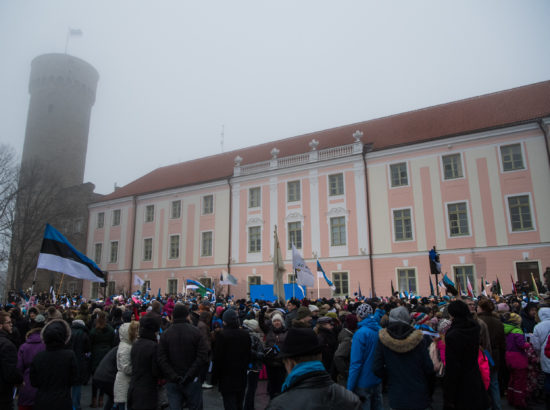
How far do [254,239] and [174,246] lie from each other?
7837 millimetres

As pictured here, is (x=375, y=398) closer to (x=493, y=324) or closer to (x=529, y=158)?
(x=493, y=324)

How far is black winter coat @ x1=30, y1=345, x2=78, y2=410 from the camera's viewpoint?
4566 millimetres

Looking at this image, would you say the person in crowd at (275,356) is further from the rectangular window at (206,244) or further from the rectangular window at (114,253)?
the rectangular window at (114,253)

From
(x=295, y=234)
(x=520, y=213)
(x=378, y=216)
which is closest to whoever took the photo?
(x=520, y=213)

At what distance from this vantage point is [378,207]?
2544 cm

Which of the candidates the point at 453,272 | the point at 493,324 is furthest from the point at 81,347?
the point at 453,272

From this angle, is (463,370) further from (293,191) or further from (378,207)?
(293,191)

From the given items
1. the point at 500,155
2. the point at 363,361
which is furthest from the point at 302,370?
the point at 500,155

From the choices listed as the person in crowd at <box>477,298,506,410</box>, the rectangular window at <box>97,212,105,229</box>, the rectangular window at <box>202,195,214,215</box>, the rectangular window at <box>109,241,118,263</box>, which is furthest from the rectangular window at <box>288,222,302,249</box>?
the person in crowd at <box>477,298,506,410</box>

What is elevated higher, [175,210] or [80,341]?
→ [175,210]

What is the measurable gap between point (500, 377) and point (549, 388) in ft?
8.63

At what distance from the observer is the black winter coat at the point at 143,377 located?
520cm

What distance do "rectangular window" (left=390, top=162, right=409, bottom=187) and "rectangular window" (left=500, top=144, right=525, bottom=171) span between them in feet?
17.1

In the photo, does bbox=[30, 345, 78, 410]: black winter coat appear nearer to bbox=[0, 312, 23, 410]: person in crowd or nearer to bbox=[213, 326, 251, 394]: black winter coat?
bbox=[0, 312, 23, 410]: person in crowd
